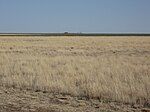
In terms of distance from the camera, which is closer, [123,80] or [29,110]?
[29,110]

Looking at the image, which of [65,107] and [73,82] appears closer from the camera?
[65,107]

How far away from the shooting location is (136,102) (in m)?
7.86

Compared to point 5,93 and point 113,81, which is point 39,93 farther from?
point 113,81

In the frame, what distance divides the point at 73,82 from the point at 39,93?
191 centimetres

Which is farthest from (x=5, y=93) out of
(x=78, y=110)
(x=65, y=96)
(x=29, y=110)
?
(x=78, y=110)

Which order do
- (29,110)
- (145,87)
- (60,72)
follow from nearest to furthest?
(29,110)
(145,87)
(60,72)

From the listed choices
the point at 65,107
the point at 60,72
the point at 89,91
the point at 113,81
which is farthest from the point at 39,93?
the point at 60,72

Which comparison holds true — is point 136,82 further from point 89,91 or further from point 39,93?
point 39,93

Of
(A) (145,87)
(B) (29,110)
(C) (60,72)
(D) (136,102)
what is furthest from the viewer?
(C) (60,72)

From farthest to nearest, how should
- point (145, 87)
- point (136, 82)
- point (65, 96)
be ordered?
point (136, 82)
point (145, 87)
point (65, 96)

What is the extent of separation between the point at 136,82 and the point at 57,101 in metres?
3.58

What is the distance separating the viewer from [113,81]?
35.0ft

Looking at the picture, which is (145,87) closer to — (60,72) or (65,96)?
(65,96)

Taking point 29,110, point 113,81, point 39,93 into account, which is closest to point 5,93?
point 39,93
